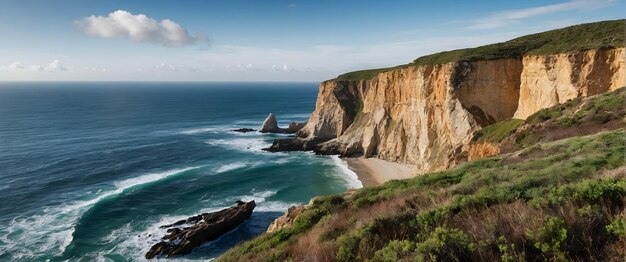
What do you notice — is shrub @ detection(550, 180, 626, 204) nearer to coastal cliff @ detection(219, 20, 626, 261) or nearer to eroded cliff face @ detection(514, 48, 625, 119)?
coastal cliff @ detection(219, 20, 626, 261)

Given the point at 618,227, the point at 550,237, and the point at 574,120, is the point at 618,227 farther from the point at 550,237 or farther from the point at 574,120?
the point at 574,120

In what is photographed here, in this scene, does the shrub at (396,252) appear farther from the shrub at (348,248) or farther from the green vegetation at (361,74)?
the green vegetation at (361,74)

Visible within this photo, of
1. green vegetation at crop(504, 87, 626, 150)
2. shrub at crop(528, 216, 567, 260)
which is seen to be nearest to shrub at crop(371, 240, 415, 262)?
shrub at crop(528, 216, 567, 260)

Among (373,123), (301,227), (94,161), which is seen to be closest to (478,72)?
(373,123)

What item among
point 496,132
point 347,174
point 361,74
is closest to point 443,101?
point 496,132

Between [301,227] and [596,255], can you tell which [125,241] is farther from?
[596,255]

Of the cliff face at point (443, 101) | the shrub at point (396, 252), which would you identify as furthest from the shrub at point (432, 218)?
the cliff face at point (443, 101)

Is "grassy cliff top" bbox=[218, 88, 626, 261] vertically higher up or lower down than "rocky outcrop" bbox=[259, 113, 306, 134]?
higher up
